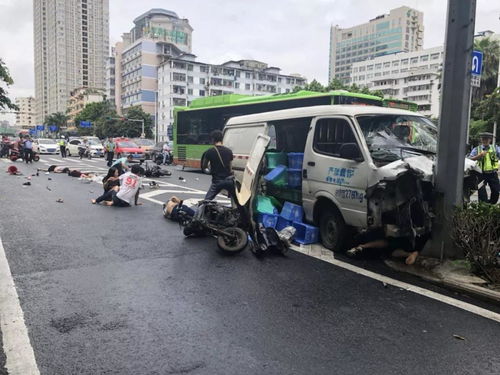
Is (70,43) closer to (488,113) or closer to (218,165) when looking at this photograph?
(488,113)

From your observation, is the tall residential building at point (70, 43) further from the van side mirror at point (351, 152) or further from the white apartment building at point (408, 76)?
the van side mirror at point (351, 152)

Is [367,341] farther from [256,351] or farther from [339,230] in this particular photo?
[339,230]

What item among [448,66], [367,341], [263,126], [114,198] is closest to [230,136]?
[263,126]

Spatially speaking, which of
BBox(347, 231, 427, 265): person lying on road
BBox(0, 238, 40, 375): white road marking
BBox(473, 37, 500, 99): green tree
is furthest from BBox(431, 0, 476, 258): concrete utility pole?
BBox(473, 37, 500, 99): green tree

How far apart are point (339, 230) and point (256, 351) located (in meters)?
3.23

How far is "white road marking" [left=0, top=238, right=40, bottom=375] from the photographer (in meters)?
A: 3.14

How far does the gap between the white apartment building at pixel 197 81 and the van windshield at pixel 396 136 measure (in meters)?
78.9

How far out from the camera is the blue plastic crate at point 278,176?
738cm

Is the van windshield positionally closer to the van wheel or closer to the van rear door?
the van wheel

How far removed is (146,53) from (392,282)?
9624 cm

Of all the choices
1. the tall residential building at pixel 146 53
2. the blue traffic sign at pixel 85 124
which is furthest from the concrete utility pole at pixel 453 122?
the tall residential building at pixel 146 53

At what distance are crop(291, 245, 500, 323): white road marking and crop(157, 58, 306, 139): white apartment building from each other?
259 ft

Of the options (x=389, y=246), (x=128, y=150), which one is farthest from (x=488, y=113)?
(x=389, y=246)

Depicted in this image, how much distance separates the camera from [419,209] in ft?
18.3
